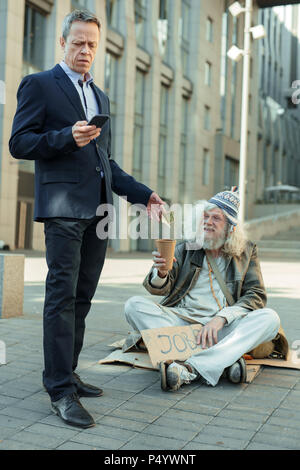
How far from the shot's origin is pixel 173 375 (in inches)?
156

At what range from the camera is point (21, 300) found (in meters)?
6.90

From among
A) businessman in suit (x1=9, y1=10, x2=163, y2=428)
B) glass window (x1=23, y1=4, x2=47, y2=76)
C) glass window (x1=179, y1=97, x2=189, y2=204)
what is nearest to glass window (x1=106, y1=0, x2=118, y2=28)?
glass window (x1=23, y1=4, x2=47, y2=76)

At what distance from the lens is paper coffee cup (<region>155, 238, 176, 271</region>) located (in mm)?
3701

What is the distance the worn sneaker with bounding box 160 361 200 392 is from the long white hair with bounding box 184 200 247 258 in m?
0.97

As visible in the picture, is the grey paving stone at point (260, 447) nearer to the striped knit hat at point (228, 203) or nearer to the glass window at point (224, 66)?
the striped knit hat at point (228, 203)

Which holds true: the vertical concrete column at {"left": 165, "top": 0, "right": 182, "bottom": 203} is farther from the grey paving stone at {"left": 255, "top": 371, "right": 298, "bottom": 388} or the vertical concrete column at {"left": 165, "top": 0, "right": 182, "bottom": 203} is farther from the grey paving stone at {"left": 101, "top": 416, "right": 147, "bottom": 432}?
the grey paving stone at {"left": 101, "top": 416, "right": 147, "bottom": 432}

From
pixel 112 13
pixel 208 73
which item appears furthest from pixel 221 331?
pixel 208 73

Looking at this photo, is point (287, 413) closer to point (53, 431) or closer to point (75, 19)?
point (53, 431)

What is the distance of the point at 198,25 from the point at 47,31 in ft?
47.1

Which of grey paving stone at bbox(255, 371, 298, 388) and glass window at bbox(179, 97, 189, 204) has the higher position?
glass window at bbox(179, 97, 189, 204)

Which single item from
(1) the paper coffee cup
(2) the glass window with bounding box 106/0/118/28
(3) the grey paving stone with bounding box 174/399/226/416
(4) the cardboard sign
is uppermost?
(2) the glass window with bounding box 106/0/118/28

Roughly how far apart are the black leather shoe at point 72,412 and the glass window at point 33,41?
20783mm
